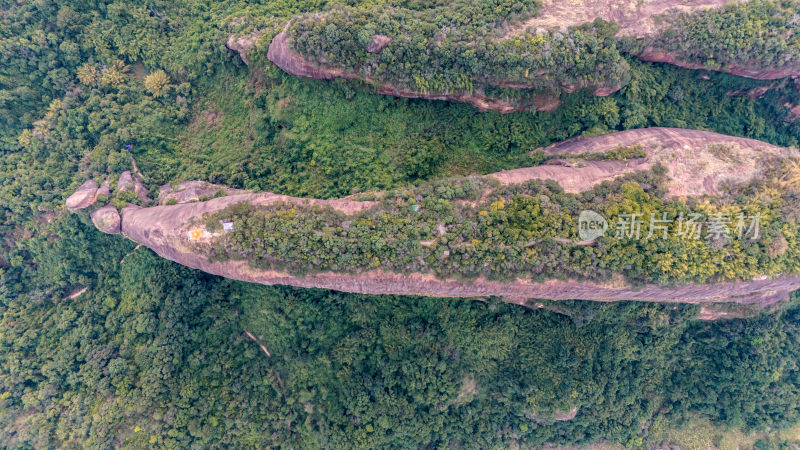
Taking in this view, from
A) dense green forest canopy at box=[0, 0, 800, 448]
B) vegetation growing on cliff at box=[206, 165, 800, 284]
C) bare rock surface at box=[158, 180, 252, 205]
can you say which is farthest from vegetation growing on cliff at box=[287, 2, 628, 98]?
bare rock surface at box=[158, 180, 252, 205]

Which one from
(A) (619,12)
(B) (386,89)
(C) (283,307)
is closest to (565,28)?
(A) (619,12)

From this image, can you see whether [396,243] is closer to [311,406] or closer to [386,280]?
[386,280]

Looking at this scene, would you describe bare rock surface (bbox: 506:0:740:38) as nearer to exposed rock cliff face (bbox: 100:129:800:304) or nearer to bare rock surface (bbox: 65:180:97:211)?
exposed rock cliff face (bbox: 100:129:800:304)

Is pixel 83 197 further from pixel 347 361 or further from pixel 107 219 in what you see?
pixel 347 361

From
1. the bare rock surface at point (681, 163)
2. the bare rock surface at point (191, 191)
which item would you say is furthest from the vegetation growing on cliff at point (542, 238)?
the bare rock surface at point (191, 191)

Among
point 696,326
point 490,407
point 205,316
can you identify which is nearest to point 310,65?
point 205,316

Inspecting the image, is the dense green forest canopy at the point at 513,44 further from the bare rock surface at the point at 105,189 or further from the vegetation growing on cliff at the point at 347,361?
the bare rock surface at the point at 105,189
